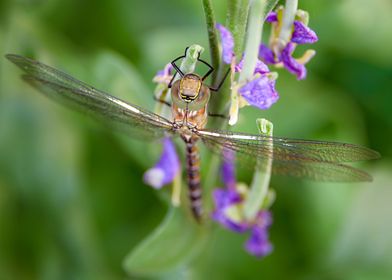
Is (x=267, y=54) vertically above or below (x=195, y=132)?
above

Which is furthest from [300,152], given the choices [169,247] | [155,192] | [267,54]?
[155,192]

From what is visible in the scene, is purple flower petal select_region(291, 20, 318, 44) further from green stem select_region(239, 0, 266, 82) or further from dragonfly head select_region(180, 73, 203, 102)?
dragonfly head select_region(180, 73, 203, 102)

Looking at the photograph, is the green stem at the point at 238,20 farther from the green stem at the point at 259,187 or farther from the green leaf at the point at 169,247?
the green leaf at the point at 169,247

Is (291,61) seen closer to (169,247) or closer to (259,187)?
(259,187)

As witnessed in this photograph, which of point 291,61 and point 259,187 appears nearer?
point 291,61

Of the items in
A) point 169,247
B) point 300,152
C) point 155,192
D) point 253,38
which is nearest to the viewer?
point 253,38

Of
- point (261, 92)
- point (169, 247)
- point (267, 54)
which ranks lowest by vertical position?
point (169, 247)

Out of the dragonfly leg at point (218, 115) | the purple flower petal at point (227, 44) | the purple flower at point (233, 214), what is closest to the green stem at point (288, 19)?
the purple flower petal at point (227, 44)
